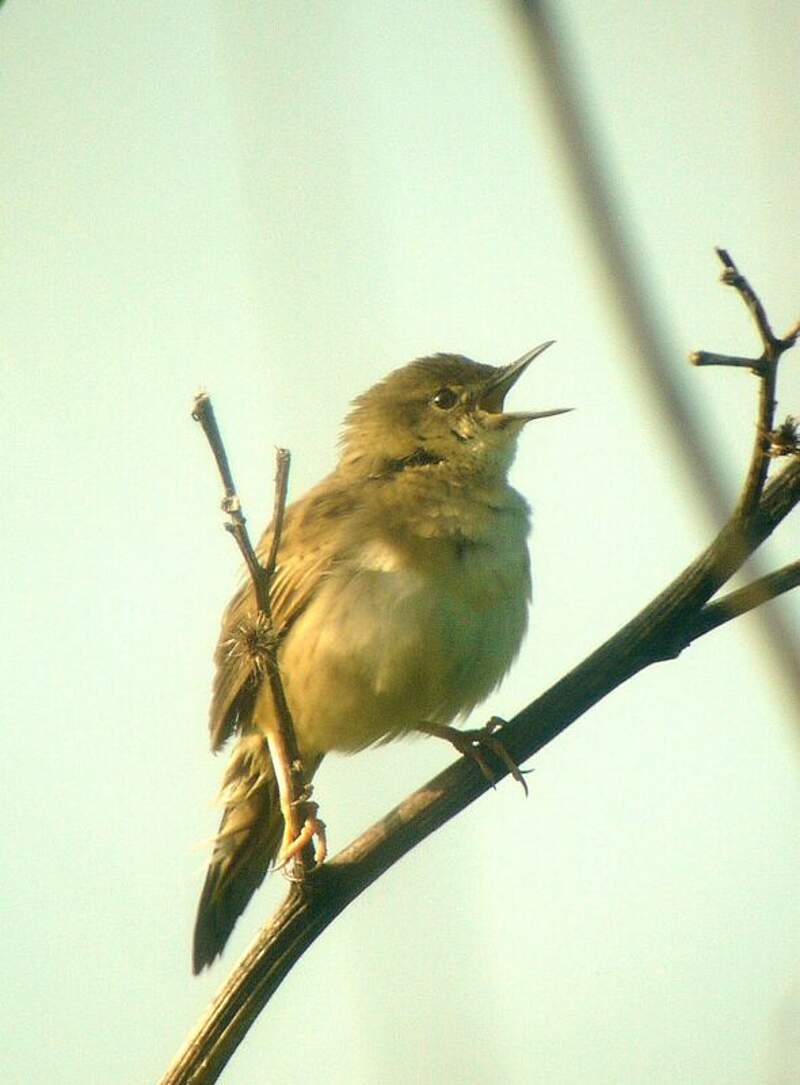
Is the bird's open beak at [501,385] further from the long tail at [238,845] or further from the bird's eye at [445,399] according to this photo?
the long tail at [238,845]

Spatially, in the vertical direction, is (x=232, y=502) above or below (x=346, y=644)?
above

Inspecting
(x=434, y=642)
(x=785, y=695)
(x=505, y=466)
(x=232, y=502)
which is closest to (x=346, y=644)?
(x=434, y=642)

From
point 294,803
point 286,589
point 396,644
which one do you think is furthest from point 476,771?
point 286,589

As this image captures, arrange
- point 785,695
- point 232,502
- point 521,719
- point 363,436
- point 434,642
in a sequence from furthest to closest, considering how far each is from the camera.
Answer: point 363,436 < point 434,642 < point 521,719 < point 232,502 < point 785,695

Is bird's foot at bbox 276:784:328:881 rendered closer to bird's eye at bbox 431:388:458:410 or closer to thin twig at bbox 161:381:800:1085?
thin twig at bbox 161:381:800:1085

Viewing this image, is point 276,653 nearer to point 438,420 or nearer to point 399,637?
point 399,637

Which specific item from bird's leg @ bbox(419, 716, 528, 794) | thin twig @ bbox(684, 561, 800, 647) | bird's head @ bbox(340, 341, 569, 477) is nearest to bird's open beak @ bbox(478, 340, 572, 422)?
bird's head @ bbox(340, 341, 569, 477)

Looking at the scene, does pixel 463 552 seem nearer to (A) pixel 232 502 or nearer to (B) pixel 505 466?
(B) pixel 505 466
